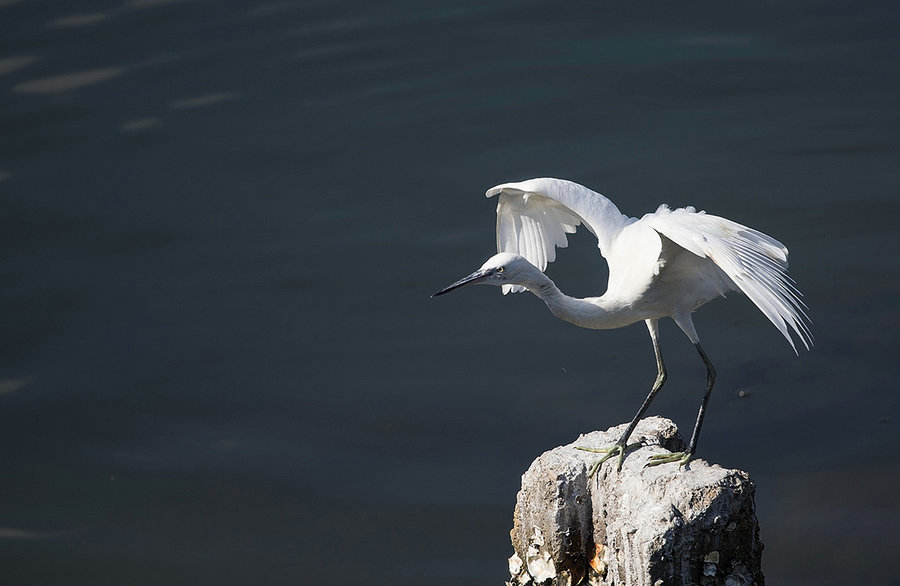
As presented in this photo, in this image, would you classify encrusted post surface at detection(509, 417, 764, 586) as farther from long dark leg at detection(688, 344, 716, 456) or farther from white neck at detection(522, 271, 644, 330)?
white neck at detection(522, 271, 644, 330)

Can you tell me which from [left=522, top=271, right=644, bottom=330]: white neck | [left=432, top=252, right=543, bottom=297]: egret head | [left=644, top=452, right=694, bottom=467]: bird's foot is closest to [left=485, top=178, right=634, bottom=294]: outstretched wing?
[left=522, top=271, right=644, bottom=330]: white neck

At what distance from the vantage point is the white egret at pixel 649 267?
14.2 feet

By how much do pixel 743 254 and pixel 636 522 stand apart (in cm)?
113

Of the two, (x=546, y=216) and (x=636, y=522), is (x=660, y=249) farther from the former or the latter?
(x=546, y=216)

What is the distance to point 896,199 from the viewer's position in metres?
8.73

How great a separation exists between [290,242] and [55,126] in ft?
10.6

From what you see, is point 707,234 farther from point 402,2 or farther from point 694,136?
point 402,2

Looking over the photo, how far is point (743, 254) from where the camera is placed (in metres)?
4.39

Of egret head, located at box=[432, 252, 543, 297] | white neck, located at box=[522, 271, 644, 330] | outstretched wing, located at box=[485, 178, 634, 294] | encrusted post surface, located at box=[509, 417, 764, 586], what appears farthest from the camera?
outstretched wing, located at box=[485, 178, 634, 294]

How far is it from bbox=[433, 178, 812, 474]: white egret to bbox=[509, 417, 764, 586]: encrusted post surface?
105mm

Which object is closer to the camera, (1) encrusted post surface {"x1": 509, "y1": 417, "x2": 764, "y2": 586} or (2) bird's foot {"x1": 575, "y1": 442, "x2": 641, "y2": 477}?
(1) encrusted post surface {"x1": 509, "y1": 417, "x2": 764, "y2": 586}

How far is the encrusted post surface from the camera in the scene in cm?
401

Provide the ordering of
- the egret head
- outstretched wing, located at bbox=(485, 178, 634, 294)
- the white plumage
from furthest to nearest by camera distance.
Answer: outstretched wing, located at bbox=(485, 178, 634, 294), the egret head, the white plumage

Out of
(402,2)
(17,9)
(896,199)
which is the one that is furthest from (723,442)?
(17,9)
